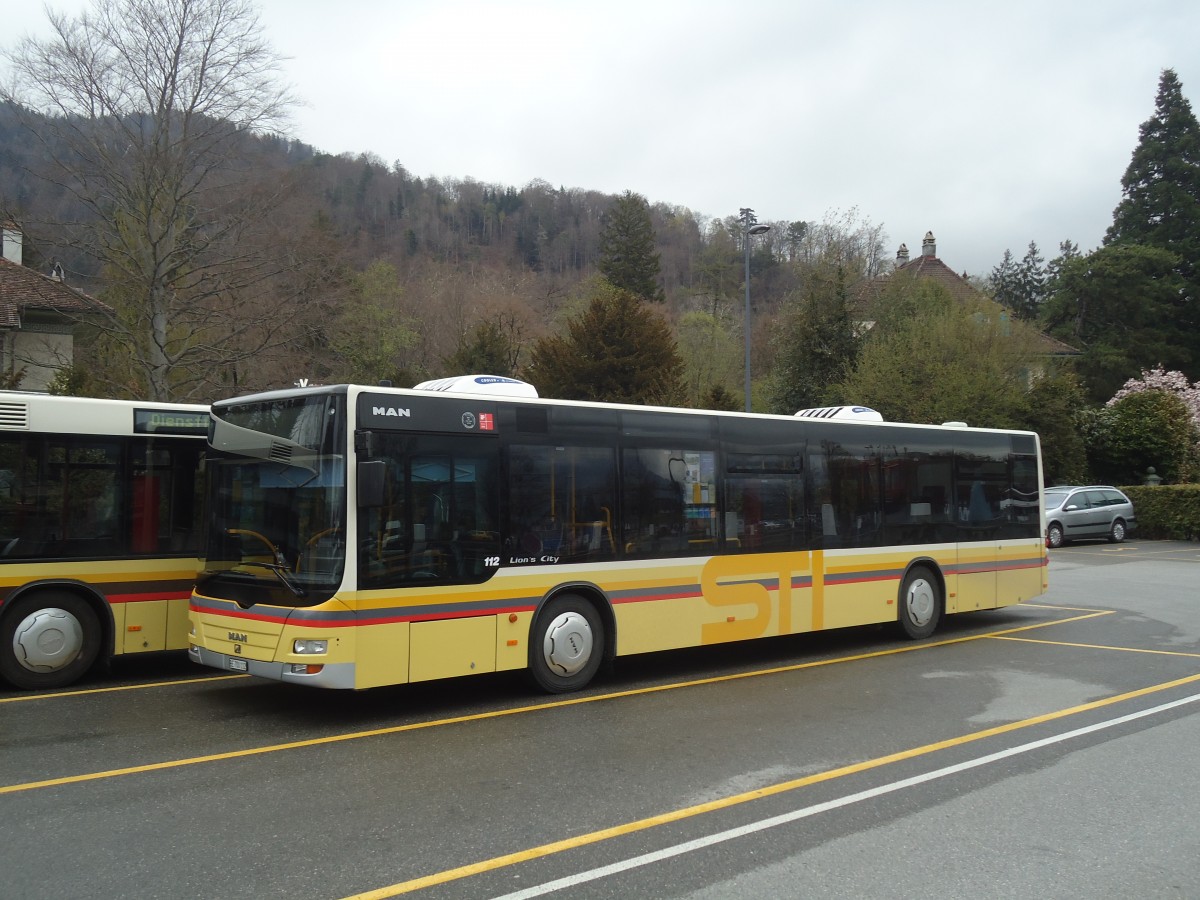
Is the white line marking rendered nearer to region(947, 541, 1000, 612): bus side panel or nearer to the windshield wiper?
the windshield wiper

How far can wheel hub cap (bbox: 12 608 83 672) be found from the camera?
30.1ft

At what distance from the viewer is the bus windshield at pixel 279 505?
788 cm

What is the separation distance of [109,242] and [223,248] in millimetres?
2414

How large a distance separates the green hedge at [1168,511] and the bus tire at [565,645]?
29669mm

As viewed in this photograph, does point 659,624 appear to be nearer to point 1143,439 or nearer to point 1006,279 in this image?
point 1143,439

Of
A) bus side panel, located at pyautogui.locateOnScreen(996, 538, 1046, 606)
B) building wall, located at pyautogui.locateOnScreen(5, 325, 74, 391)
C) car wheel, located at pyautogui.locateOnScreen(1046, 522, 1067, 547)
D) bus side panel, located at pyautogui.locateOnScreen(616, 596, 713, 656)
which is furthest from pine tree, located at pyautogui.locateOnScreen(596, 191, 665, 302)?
bus side panel, located at pyautogui.locateOnScreen(616, 596, 713, 656)

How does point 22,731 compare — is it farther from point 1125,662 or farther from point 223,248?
point 223,248

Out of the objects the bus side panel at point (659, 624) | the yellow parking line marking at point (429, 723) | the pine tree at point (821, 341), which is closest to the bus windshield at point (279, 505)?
the yellow parking line marking at point (429, 723)

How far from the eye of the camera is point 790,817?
18.7ft

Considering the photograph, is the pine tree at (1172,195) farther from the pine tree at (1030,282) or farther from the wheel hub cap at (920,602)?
the wheel hub cap at (920,602)

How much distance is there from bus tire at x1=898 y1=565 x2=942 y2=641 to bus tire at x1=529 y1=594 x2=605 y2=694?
5145 mm

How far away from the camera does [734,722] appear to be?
8.23 m

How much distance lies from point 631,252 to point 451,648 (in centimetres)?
6908

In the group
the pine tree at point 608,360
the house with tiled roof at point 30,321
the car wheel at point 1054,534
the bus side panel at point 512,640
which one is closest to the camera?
the bus side panel at point 512,640
